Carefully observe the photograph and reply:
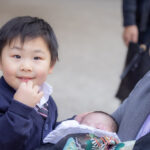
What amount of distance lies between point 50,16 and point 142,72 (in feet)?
17.9

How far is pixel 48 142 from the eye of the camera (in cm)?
145

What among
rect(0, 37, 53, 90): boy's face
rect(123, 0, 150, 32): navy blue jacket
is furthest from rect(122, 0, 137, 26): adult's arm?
rect(0, 37, 53, 90): boy's face

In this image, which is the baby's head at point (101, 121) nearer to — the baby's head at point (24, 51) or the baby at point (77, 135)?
the baby at point (77, 135)

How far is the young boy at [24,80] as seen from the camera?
4.35 ft

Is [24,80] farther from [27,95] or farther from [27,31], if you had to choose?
[27,31]

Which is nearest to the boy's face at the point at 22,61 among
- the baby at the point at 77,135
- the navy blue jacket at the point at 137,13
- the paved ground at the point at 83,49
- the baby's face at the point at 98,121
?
the baby at the point at 77,135

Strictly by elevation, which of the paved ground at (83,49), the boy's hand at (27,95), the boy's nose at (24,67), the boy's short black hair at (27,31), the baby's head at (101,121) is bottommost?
the paved ground at (83,49)

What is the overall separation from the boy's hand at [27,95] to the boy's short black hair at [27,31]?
185mm

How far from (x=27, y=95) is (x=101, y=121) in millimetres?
442

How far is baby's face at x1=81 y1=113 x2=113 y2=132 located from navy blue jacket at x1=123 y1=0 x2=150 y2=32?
1174 mm

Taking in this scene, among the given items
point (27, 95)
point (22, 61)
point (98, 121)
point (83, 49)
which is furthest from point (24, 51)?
point (83, 49)

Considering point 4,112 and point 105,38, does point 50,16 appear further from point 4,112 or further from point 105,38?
point 4,112

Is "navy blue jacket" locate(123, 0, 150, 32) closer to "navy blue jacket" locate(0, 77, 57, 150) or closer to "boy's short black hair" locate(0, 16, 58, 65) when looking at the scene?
"boy's short black hair" locate(0, 16, 58, 65)

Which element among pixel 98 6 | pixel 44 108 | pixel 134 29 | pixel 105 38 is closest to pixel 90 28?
pixel 105 38
